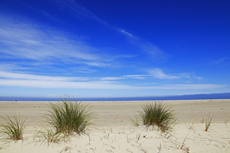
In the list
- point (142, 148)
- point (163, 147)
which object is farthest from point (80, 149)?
point (163, 147)

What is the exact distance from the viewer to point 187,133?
523cm

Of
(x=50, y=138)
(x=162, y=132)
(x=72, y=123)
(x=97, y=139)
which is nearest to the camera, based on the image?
(x=50, y=138)

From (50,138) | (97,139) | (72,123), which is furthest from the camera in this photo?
(72,123)

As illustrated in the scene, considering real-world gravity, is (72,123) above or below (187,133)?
above

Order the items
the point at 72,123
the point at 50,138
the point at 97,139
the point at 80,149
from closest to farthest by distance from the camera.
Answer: the point at 80,149 → the point at 50,138 → the point at 97,139 → the point at 72,123

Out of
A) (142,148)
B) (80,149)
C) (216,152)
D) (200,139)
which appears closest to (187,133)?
(200,139)

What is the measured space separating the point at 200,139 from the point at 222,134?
1278mm

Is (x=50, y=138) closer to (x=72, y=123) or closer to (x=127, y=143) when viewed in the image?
(x=72, y=123)

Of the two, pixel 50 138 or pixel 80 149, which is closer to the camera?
pixel 80 149

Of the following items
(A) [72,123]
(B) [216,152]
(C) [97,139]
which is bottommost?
(B) [216,152]

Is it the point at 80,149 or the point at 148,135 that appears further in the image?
the point at 148,135

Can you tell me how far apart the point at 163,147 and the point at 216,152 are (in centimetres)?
130

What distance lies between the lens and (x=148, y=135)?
473cm

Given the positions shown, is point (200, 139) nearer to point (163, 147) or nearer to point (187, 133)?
point (187, 133)
